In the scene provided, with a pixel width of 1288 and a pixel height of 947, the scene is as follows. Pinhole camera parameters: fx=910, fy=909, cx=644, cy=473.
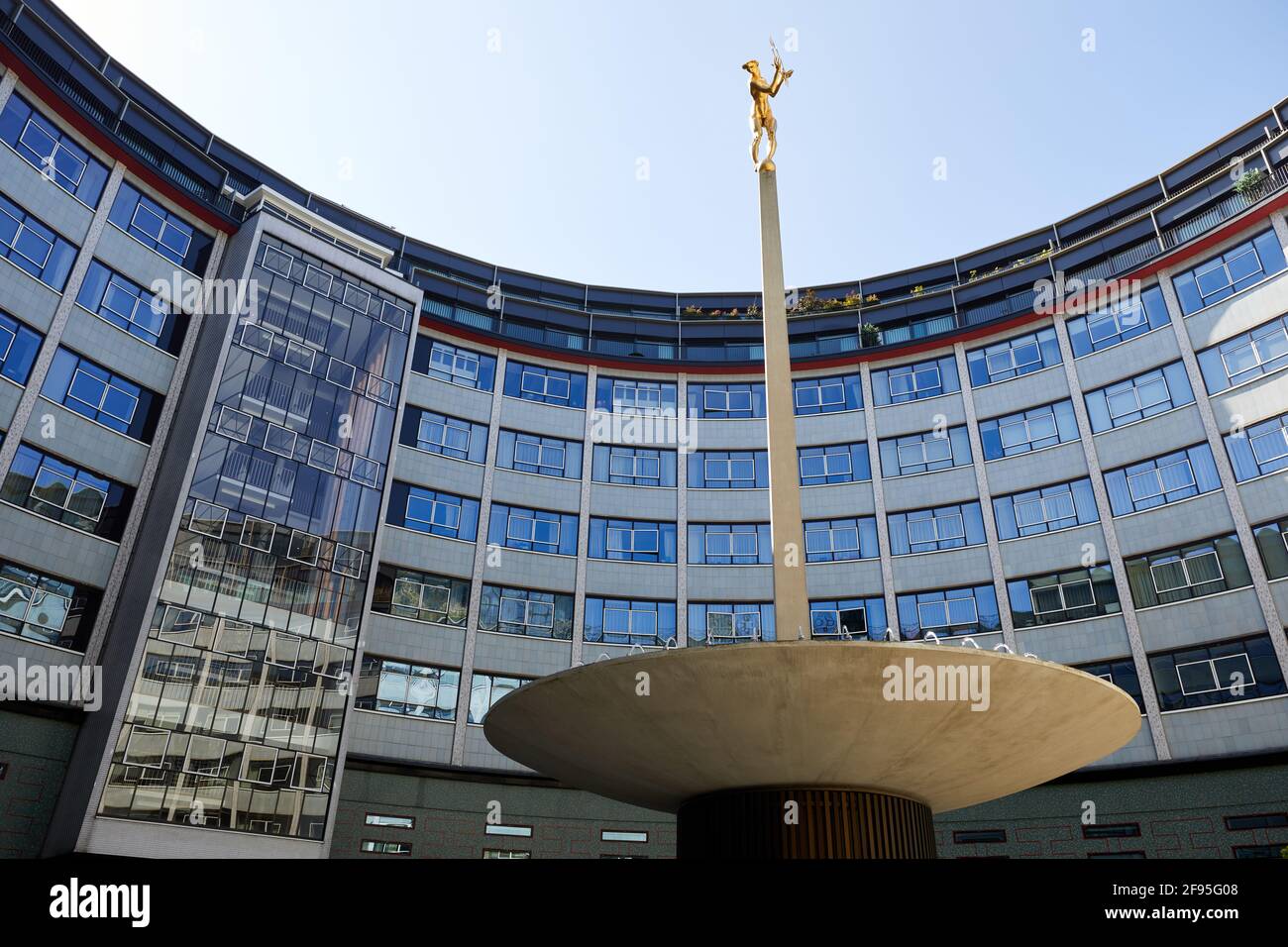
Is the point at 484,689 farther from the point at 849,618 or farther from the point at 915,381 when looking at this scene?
the point at 915,381

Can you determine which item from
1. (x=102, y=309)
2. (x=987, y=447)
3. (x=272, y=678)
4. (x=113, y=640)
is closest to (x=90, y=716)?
(x=113, y=640)

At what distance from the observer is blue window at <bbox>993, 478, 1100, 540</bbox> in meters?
29.6

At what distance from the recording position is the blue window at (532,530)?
32.4m

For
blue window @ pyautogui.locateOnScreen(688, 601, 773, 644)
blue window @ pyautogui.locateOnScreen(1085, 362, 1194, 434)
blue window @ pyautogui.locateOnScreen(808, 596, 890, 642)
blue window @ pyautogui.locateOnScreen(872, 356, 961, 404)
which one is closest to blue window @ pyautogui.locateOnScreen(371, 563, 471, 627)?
blue window @ pyautogui.locateOnScreen(688, 601, 773, 644)

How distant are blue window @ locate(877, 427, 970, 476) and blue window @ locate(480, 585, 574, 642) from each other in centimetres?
1267

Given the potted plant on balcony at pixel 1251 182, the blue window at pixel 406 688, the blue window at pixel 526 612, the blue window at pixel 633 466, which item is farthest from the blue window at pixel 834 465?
the blue window at pixel 406 688

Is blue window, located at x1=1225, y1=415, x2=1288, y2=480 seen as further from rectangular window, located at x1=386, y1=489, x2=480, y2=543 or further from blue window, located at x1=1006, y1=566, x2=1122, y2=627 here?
rectangular window, located at x1=386, y1=489, x2=480, y2=543

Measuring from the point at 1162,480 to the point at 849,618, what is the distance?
422 inches

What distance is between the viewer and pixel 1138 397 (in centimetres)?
2955

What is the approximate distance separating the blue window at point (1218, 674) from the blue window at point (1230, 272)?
1075 centimetres

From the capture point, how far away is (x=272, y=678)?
24.4 m

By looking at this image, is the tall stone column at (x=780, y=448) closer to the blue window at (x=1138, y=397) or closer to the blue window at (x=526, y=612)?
the blue window at (x=526, y=612)
